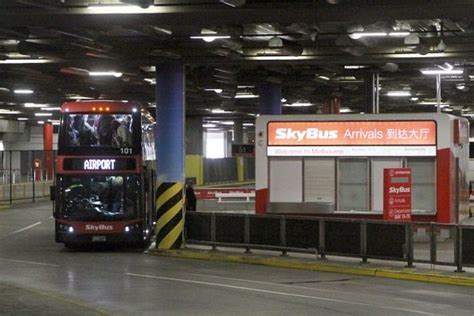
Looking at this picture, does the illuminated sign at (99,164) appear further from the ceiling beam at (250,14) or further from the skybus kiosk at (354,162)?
the ceiling beam at (250,14)

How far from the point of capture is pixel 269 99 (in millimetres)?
35094

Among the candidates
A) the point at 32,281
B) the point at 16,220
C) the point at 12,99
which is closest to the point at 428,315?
the point at 32,281

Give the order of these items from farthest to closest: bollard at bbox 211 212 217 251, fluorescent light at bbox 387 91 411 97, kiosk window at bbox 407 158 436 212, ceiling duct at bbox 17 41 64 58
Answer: fluorescent light at bbox 387 91 411 97, kiosk window at bbox 407 158 436 212, bollard at bbox 211 212 217 251, ceiling duct at bbox 17 41 64 58

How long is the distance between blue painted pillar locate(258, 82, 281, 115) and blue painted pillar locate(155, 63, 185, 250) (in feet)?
35.3

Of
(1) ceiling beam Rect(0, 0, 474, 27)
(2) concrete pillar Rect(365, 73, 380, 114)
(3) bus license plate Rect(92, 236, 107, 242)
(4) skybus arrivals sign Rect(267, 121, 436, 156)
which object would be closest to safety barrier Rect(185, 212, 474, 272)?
(3) bus license plate Rect(92, 236, 107, 242)

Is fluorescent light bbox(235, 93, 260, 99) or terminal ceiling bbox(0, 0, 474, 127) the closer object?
terminal ceiling bbox(0, 0, 474, 127)

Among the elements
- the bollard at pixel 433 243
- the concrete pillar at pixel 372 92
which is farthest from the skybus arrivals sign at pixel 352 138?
the bollard at pixel 433 243

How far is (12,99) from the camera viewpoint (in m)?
44.1

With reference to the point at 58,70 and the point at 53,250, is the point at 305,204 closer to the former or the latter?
the point at 53,250

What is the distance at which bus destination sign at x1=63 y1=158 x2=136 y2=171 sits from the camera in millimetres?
24344

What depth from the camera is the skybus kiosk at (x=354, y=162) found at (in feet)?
81.0

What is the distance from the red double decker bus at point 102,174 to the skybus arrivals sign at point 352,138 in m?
4.39

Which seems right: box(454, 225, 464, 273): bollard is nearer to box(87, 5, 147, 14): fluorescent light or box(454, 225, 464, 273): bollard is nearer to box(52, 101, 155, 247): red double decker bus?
box(87, 5, 147, 14): fluorescent light

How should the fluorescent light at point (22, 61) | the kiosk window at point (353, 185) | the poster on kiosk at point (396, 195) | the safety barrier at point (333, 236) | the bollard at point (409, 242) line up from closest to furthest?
the safety barrier at point (333, 236), the bollard at point (409, 242), the poster on kiosk at point (396, 195), the kiosk window at point (353, 185), the fluorescent light at point (22, 61)
